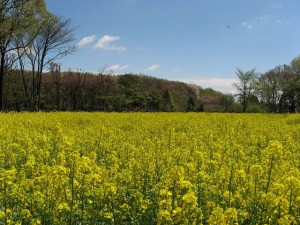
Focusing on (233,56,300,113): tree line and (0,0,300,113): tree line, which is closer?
(0,0,300,113): tree line

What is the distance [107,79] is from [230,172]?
5435cm

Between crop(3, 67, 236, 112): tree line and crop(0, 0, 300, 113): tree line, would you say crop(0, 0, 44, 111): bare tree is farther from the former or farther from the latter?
crop(3, 67, 236, 112): tree line

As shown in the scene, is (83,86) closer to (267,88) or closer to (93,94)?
(93,94)

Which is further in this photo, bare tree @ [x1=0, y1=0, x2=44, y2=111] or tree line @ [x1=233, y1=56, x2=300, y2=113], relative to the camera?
tree line @ [x1=233, y1=56, x2=300, y2=113]

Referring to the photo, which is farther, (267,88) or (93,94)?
(267,88)

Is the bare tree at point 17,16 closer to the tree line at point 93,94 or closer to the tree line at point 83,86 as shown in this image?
the tree line at point 83,86

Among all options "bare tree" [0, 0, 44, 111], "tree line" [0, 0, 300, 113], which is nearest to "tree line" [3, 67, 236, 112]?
"tree line" [0, 0, 300, 113]

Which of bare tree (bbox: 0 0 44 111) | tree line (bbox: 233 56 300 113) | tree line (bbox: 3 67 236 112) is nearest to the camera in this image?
bare tree (bbox: 0 0 44 111)

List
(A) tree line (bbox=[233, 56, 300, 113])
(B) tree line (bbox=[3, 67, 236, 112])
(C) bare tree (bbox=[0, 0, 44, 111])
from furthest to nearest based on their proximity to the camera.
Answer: (A) tree line (bbox=[233, 56, 300, 113]), (B) tree line (bbox=[3, 67, 236, 112]), (C) bare tree (bbox=[0, 0, 44, 111])

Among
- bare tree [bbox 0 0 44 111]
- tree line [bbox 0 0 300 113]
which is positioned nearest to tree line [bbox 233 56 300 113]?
tree line [bbox 0 0 300 113]

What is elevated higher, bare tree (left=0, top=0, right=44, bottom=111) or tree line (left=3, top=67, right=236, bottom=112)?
bare tree (left=0, top=0, right=44, bottom=111)

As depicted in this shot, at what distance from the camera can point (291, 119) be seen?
823 inches

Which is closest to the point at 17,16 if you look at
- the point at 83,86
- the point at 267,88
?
the point at 83,86

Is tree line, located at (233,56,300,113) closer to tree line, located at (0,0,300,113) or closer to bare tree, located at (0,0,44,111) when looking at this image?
tree line, located at (0,0,300,113)
